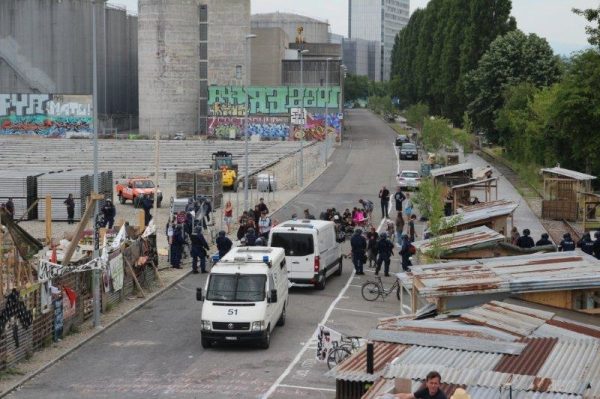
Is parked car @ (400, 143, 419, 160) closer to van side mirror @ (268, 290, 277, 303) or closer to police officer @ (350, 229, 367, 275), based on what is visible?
police officer @ (350, 229, 367, 275)

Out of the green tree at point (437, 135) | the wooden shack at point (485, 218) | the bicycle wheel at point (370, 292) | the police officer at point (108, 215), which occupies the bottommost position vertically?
the bicycle wheel at point (370, 292)

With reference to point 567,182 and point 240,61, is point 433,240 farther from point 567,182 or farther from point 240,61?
point 240,61

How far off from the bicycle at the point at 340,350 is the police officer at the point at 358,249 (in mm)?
12157

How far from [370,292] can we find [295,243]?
8.02 feet

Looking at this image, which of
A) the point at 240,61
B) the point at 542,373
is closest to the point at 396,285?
the point at 542,373

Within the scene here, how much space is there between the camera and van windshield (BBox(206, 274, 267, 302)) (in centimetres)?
2259

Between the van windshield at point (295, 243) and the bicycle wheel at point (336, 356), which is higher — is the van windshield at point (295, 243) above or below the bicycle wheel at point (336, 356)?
above

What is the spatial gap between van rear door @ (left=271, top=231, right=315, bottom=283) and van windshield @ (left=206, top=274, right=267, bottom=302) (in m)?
6.48

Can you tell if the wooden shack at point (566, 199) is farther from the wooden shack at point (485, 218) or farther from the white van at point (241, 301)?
the white van at point (241, 301)

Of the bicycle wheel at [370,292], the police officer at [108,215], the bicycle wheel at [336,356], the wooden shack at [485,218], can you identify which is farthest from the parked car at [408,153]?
the bicycle wheel at [336,356]

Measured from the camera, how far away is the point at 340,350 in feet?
67.0

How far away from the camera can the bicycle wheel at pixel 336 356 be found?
66.8ft

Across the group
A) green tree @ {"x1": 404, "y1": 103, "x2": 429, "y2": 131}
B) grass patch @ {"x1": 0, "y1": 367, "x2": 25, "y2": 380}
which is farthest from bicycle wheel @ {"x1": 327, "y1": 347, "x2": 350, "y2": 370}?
green tree @ {"x1": 404, "y1": 103, "x2": 429, "y2": 131}

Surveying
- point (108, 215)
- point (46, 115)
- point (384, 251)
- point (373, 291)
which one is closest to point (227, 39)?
point (46, 115)
